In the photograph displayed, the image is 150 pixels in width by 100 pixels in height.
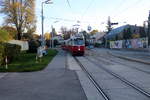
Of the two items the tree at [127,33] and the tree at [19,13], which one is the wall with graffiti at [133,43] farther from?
the tree at [19,13]

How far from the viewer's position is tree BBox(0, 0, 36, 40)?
5456cm

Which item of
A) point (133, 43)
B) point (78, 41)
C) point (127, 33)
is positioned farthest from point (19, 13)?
point (127, 33)

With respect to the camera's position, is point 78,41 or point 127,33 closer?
point 78,41

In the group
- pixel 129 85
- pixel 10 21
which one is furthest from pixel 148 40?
pixel 129 85

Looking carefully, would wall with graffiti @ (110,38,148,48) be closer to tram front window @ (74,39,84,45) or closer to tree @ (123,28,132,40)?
tree @ (123,28,132,40)

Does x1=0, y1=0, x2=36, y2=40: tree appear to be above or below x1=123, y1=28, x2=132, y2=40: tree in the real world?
above

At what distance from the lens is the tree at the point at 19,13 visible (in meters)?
54.6

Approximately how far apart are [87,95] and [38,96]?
165 centimetres

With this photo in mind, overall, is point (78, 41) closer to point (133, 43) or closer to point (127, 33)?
point (133, 43)

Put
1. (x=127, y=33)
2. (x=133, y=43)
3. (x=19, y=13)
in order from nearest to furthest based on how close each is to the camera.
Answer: (x=19, y=13) < (x=133, y=43) < (x=127, y=33)

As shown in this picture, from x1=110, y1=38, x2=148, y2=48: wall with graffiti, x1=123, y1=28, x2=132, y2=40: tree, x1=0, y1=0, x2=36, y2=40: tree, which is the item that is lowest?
x1=110, y1=38, x2=148, y2=48: wall with graffiti

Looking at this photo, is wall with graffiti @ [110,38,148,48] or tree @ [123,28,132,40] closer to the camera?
wall with graffiti @ [110,38,148,48]

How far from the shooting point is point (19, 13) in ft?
182

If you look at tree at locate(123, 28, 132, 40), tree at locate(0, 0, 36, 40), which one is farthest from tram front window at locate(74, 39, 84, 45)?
tree at locate(123, 28, 132, 40)
